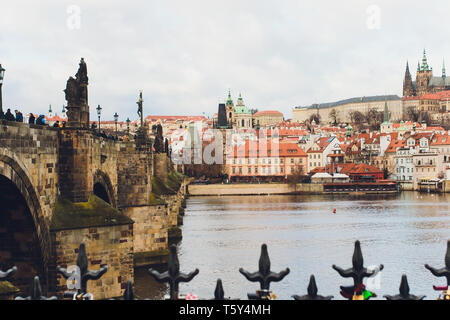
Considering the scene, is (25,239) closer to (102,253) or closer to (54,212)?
(54,212)

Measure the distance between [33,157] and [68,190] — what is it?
9.18ft

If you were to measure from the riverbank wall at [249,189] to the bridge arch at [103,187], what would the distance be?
3076 inches

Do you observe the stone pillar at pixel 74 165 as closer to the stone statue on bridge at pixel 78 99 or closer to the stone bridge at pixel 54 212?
the stone bridge at pixel 54 212

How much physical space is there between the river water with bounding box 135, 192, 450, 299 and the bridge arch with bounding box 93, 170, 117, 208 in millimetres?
3749

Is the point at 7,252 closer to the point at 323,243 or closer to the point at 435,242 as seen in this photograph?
the point at 323,243

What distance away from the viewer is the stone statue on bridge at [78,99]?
69.5 ft

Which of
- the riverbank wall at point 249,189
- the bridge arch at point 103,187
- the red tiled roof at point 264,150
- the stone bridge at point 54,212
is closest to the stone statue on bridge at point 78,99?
the stone bridge at point 54,212

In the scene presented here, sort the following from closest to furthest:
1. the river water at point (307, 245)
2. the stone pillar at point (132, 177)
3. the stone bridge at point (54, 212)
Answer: the stone bridge at point (54, 212)
the river water at point (307, 245)
the stone pillar at point (132, 177)

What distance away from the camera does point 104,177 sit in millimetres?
27922

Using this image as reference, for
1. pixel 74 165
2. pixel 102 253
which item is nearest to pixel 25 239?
pixel 102 253

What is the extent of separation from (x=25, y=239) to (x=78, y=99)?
5227mm

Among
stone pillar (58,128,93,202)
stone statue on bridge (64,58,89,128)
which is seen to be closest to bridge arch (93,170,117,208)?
stone pillar (58,128,93,202)

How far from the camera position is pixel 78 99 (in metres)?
21.7
